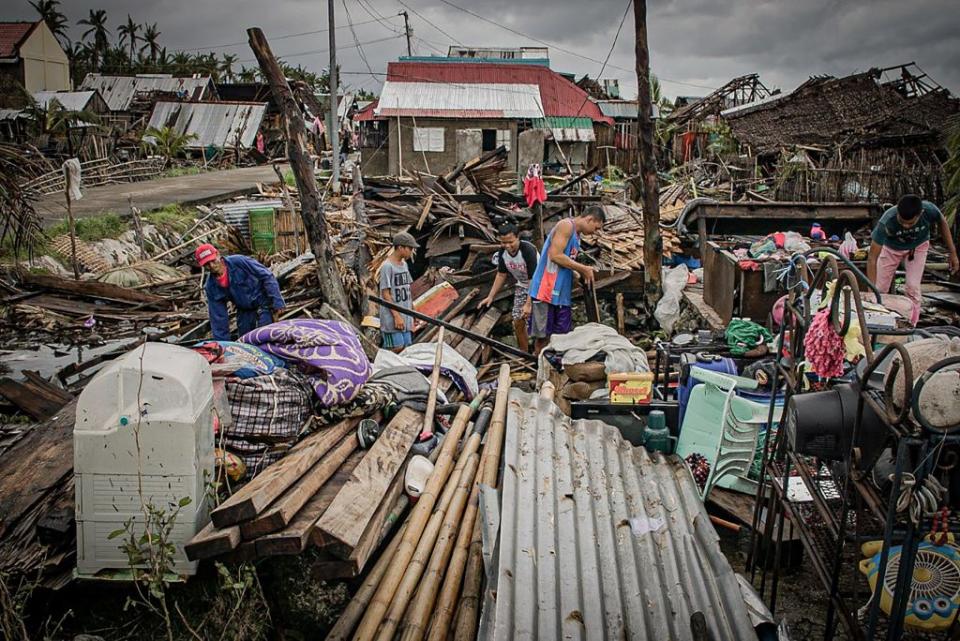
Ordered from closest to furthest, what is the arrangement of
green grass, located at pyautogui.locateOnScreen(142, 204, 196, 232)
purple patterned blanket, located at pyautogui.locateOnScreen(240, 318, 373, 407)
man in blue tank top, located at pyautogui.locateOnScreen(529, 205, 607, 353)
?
purple patterned blanket, located at pyautogui.locateOnScreen(240, 318, 373, 407)
man in blue tank top, located at pyautogui.locateOnScreen(529, 205, 607, 353)
green grass, located at pyautogui.locateOnScreen(142, 204, 196, 232)

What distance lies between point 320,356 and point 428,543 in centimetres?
154

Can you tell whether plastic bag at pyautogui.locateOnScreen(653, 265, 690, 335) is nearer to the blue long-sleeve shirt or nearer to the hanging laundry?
the hanging laundry

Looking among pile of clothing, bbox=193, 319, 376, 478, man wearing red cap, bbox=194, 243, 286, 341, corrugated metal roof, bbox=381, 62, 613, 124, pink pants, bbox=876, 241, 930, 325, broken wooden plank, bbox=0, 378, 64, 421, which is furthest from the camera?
corrugated metal roof, bbox=381, 62, 613, 124

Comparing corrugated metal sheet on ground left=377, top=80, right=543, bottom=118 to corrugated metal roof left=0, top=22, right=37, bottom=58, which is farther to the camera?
corrugated metal roof left=0, top=22, right=37, bottom=58

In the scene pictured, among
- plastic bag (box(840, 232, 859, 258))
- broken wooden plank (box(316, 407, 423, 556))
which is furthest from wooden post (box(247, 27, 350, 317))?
plastic bag (box(840, 232, 859, 258))

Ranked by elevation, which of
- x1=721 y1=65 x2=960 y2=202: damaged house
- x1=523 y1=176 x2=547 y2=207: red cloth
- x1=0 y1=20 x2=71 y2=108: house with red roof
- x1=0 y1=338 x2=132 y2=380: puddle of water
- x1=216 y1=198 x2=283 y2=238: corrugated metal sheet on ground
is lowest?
x1=0 y1=338 x2=132 y2=380: puddle of water

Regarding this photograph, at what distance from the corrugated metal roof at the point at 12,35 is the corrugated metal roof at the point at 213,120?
14.2 meters

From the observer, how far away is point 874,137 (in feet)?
61.1

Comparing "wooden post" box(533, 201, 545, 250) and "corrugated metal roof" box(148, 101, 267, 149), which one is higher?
"corrugated metal roof" box(148, 101, 267, 149)

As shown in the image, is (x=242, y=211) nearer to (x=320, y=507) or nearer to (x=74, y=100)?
(x=320, y=507)

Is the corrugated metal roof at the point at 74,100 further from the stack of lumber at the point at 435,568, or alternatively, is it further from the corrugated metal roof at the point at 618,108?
the stack of lumber at the point at 435,568

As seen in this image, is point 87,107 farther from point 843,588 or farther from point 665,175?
point 843,588

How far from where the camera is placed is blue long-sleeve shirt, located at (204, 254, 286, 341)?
640 centimetres

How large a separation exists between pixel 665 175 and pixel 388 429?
21.9 m
